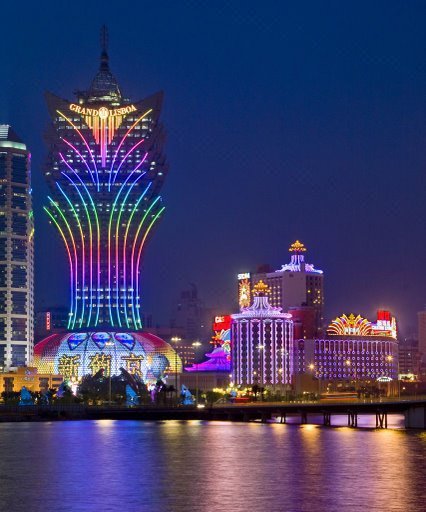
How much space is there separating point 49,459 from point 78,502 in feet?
125

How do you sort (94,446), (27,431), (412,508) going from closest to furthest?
(412,508) < (94,446) < (27,431)

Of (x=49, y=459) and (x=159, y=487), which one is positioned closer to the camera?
(x=159, y=487)

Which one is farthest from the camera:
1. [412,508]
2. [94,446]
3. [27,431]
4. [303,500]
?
[27,431]

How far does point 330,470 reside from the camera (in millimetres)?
114000

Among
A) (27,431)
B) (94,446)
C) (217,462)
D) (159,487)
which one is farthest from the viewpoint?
(27,431)

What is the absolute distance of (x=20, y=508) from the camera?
298 ft

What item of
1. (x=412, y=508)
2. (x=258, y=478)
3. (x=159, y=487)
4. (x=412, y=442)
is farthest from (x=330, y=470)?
(x=412, y=442)

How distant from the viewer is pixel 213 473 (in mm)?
113500

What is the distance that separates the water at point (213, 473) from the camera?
304 ft

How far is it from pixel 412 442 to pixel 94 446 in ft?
115

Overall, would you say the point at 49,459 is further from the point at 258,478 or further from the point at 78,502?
the point at 78,502

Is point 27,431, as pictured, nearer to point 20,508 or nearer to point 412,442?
point 412,442

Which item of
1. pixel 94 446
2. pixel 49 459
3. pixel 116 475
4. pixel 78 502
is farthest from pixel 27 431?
pixel 78 502

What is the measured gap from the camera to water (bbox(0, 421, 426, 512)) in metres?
92.6
